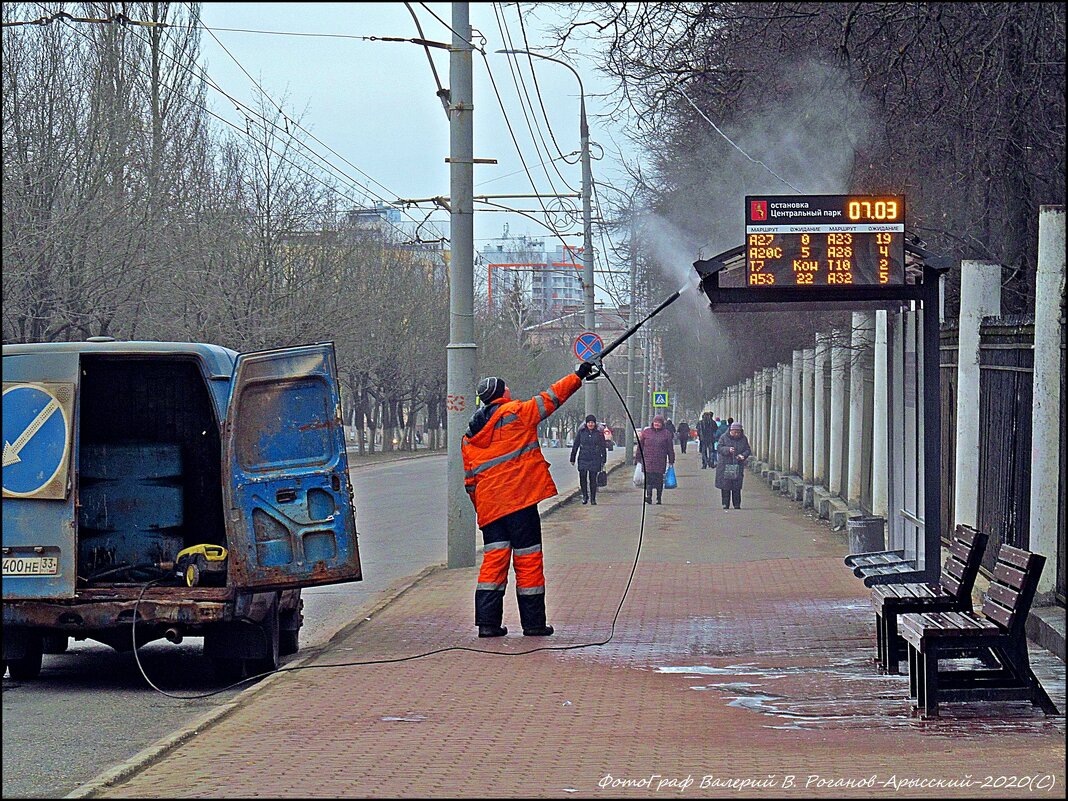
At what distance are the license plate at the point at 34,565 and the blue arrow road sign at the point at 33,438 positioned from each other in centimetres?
46

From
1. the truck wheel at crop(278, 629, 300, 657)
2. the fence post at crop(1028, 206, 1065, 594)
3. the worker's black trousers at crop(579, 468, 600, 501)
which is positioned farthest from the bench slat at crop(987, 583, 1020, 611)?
the worker's black trousers at crop(579, 468, 600, 501)

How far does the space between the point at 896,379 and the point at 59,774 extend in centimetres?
742

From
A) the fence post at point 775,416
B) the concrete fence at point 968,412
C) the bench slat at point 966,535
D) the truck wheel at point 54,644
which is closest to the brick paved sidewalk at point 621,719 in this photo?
the bench slat at point 966,535

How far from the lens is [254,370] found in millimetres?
9094

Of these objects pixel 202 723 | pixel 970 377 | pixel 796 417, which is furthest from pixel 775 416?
pixel 202 723

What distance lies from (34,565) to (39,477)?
0.57m

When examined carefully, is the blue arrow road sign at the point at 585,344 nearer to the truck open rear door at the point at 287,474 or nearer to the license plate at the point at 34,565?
the truck open rear door at the point at 287,474

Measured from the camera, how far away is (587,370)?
9.59m

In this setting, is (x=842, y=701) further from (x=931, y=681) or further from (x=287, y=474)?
(x=287, y=474)

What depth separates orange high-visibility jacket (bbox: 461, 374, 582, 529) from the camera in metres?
9.59

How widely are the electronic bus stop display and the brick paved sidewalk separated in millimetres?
2582

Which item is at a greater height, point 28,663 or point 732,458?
point 732,458

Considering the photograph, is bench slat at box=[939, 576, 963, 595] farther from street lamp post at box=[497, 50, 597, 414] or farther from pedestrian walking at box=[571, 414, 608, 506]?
street lamp post at box=[497, 50, 597, 414]

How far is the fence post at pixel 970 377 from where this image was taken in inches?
444
